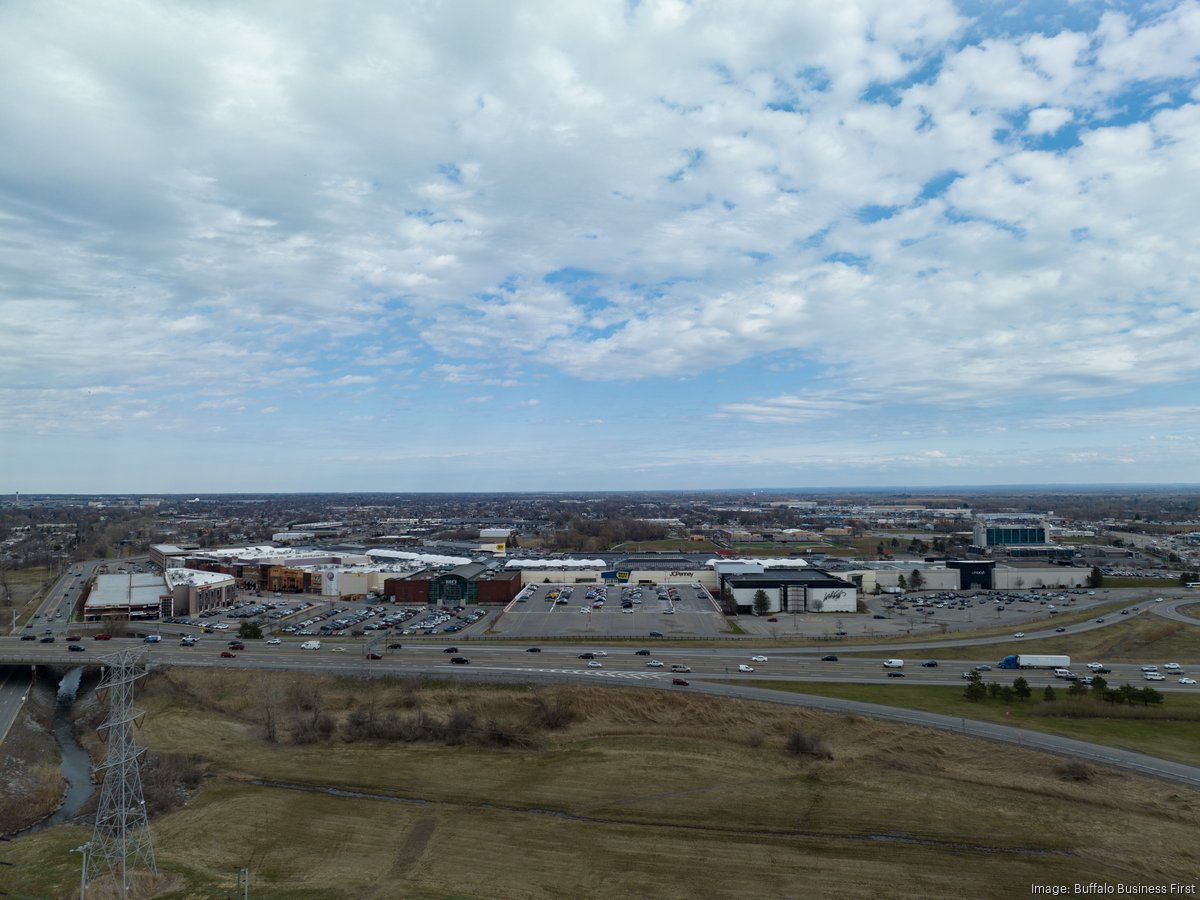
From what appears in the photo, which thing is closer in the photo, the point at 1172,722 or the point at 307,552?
the point at 1172,722

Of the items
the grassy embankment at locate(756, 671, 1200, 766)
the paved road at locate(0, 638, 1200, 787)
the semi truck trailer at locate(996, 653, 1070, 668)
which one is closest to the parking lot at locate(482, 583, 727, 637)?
the paved road at locate(0, 638, 1200, 787)

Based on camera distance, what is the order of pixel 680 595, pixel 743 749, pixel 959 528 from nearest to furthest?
1. pixel 743 749
2. pixel 680 595
3. pixel 959 528

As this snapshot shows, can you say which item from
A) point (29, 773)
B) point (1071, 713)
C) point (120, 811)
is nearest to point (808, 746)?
point (1071, 713)

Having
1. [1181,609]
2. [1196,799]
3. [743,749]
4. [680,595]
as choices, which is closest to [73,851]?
[743,749]

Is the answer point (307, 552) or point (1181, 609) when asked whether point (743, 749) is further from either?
point (307, 552)

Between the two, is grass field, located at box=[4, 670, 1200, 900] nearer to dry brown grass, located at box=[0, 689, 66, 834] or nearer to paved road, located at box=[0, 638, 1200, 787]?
paved road, located at box=[0, 638, 1200, 787]

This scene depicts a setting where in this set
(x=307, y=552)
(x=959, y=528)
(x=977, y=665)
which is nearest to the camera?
(x=977, y=665)

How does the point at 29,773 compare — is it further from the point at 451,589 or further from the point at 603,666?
the point at 451,589
